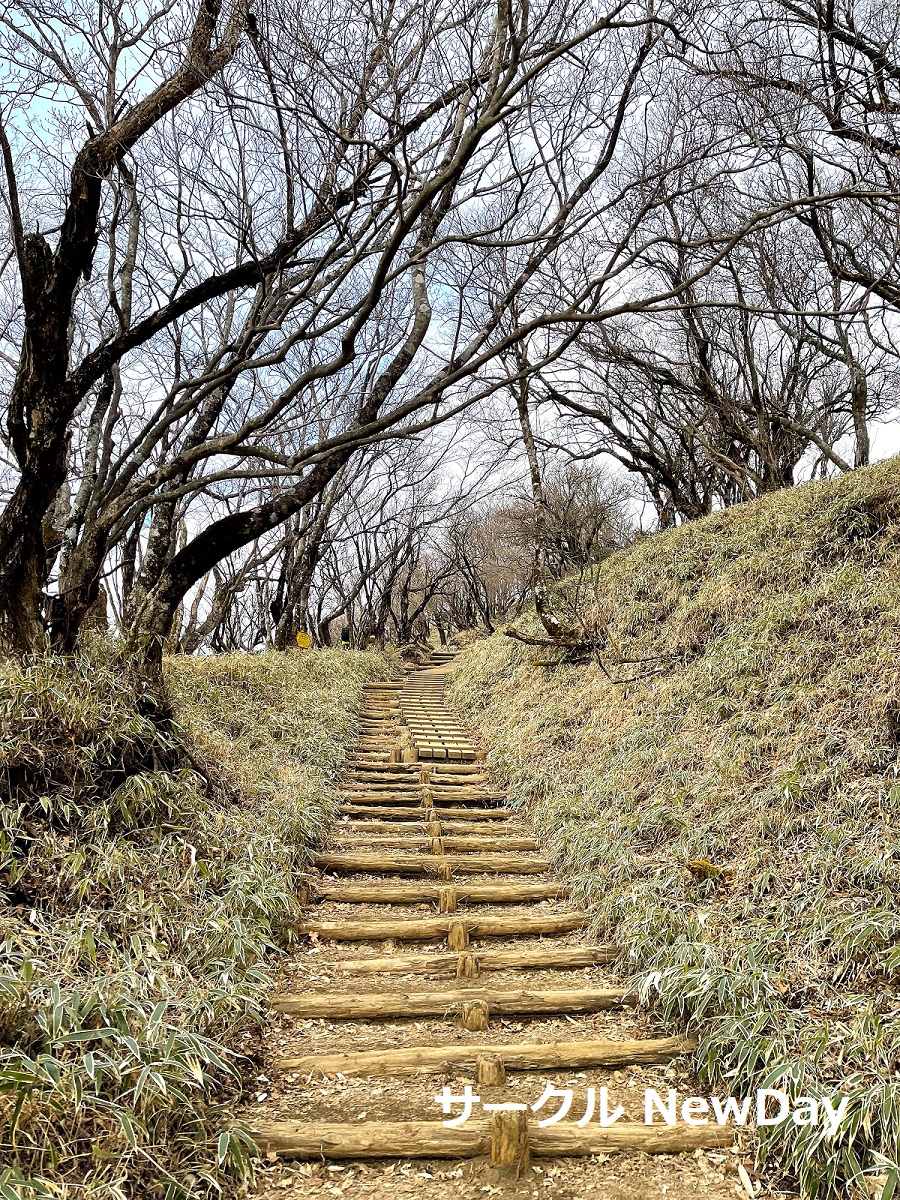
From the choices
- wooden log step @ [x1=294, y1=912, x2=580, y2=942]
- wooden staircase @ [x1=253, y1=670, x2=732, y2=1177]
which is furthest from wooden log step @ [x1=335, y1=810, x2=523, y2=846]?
wooden log step @ [x1=294, y1=912, x2=580, y2=942]

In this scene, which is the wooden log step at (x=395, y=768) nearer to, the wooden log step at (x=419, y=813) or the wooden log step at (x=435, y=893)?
the wooden log step at (x=419, y=813)

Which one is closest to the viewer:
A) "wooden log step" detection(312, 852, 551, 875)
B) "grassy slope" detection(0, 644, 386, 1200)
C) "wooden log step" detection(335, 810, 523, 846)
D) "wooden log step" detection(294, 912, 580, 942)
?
"grassy slope" detection(0, 644, 386, 1200)

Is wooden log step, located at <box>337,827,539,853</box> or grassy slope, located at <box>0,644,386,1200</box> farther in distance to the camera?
wooden log step, located at <box>337,827,539,853</box>

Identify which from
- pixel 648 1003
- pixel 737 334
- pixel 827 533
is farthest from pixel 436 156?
pixel 737 334

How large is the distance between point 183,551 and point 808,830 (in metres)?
4.56

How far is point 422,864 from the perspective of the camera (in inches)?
→ 215

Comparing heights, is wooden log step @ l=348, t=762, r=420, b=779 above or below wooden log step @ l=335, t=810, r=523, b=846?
above

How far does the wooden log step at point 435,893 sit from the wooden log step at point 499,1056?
1697 mm

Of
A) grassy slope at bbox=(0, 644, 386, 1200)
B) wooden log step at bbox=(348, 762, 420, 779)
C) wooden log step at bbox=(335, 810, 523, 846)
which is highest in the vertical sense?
grassy slope at bbox=(0, 644, 386, 1200)

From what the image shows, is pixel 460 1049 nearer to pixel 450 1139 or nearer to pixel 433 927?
pixel 450 1139

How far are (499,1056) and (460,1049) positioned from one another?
23 cm

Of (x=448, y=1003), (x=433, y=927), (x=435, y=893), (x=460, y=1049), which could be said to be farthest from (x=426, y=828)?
(x=460, y=1049)

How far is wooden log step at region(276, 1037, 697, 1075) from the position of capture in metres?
3.13

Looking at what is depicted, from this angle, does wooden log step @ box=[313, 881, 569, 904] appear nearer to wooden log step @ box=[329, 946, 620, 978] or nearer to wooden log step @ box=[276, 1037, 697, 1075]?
wooden log step @ box=[329, 946, 620, 978]
